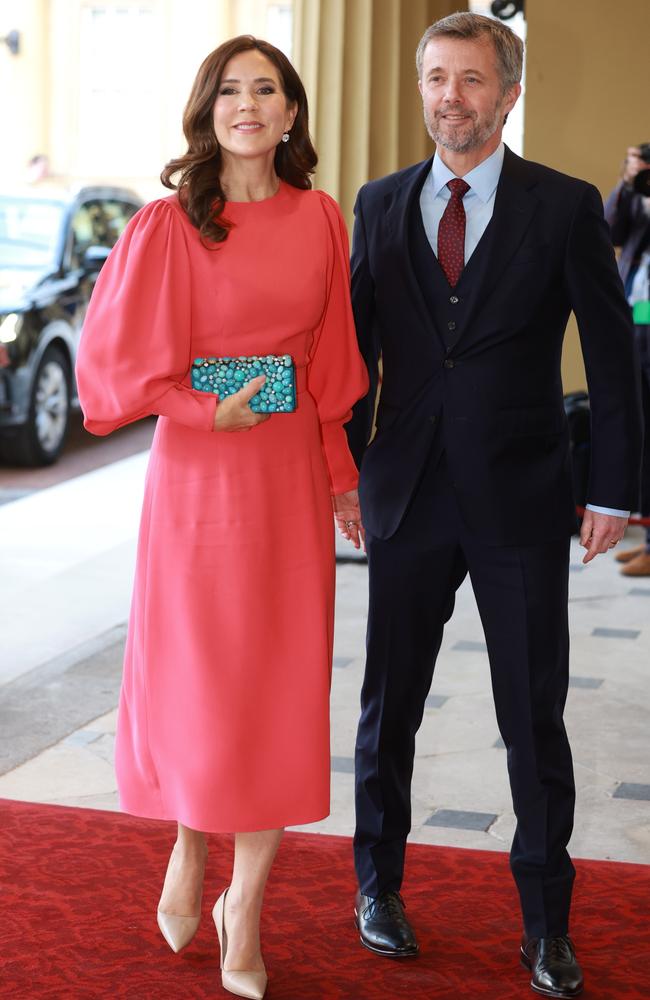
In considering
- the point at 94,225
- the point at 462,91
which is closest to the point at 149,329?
the point at 462,91

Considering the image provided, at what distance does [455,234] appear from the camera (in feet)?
8.48

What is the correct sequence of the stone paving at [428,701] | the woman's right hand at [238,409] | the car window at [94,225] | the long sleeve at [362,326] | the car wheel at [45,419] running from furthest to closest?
the car window at [94,225] < the car wheel at [45,419] < the stone paving at [428,701] < the long sleeve at [362,326] < the woman's right hand at [238,409]

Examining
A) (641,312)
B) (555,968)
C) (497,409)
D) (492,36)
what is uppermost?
(492,36)

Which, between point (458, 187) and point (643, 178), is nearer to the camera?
point (458, 187)

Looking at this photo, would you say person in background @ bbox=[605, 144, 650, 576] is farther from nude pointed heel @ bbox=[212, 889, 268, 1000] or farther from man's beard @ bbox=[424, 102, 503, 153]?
nude pointed heel @ bbox=[212, 889, 268, 1000]

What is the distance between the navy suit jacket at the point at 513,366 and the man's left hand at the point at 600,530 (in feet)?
0.09

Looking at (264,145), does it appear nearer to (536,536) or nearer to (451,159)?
(451,159)

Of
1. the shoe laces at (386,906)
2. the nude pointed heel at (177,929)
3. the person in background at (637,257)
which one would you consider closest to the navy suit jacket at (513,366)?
the shoe laces at (386,906)

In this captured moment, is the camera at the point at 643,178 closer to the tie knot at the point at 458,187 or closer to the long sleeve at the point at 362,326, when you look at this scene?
the long sleeve at the point at 362,326

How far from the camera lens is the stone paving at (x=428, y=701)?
355 cm

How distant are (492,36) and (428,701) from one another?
2.38m

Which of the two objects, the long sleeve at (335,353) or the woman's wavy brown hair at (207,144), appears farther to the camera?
the long sleeve at (335,353)

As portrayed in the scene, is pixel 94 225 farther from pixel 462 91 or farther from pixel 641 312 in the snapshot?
pixel 462 91

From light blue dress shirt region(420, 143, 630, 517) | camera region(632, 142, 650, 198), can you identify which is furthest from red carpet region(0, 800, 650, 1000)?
camera region(632, 142, 650, 198)
